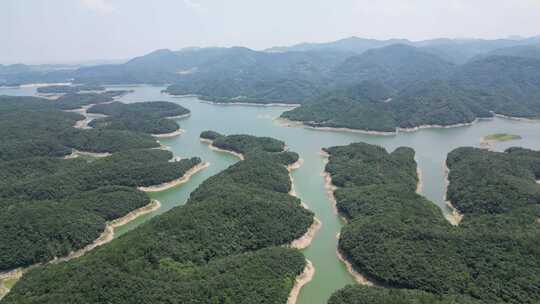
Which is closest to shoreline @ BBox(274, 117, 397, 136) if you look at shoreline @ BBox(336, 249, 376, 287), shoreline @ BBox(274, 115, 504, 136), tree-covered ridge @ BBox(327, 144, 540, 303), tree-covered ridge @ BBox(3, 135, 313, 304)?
shoreline @ BBox(274, 115, 504, 136)

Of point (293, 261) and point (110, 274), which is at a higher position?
point (110, 274)

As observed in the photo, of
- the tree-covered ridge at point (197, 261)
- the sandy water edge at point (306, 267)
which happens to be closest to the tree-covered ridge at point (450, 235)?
the sandy water edge at point (306, 267)

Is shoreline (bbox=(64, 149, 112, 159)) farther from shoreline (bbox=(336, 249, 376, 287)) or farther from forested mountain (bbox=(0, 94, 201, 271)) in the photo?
shoreline (bbox=(336, 249, 376, 287))

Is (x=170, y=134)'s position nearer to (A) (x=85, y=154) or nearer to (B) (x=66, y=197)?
(A) (x=85, y=154)

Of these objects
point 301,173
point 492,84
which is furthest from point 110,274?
point 492,84

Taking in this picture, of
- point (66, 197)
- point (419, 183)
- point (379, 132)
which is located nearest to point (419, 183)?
point (419, 183)

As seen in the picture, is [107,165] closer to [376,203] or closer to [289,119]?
[376,203]

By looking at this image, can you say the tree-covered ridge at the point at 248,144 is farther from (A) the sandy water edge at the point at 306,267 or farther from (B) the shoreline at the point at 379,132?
(B) the shoreline at the point at 379,132
